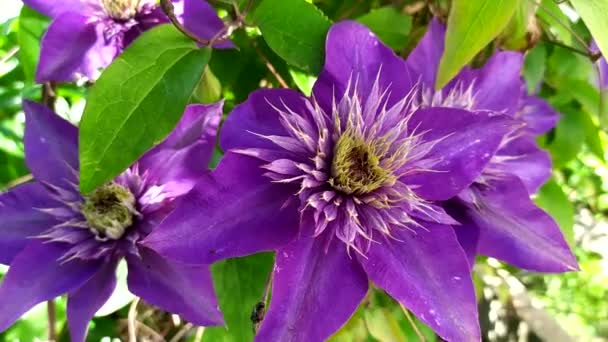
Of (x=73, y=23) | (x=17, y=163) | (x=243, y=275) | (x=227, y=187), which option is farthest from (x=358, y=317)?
(x=17, y=163)

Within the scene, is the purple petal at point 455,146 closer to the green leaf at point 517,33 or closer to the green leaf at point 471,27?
the green leaf at point 471,27

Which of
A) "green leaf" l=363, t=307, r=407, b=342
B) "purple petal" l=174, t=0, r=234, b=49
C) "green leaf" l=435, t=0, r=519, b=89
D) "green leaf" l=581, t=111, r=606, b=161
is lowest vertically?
"green leaf" l=581, t=111, r=606, b=161

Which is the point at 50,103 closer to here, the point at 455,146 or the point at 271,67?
the point at 271,67

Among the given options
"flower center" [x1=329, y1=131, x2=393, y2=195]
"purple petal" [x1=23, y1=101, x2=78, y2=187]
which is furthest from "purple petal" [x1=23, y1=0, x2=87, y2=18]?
"flower center" [x1=329, y1=131, x2=393, y2=195]

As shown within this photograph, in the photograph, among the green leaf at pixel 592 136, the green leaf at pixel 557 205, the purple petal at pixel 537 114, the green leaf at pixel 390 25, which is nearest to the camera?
the green leaf at pixel 390 25

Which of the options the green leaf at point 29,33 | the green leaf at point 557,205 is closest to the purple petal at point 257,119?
the green leaf at point 29,33

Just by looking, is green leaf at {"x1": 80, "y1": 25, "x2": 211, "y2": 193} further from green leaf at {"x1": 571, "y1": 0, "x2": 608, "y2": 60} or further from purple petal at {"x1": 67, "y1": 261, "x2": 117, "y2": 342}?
green leaf at {"x1": 571, "y1": 0, "x2": 608, "y2": 60}
